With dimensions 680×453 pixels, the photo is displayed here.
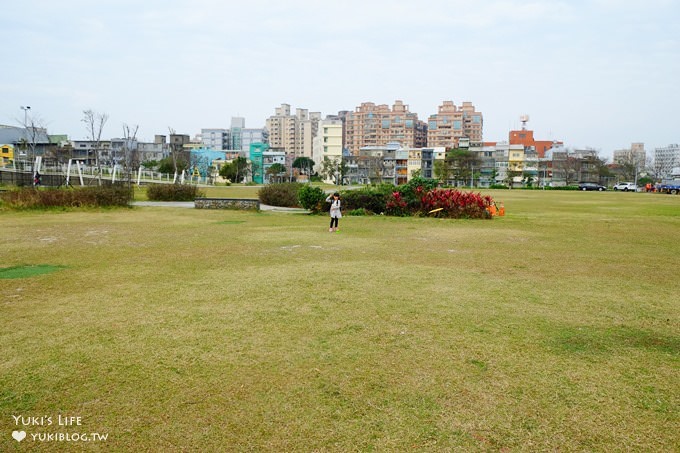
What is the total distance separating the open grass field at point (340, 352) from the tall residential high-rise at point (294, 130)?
153 m

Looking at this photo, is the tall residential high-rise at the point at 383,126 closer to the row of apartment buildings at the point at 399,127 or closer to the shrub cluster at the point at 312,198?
the row of apartment buildings at the point at 399,127

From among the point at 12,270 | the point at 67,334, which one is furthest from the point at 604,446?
the point at 12,270

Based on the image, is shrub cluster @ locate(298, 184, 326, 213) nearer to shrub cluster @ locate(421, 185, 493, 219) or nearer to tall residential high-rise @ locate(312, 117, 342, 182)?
shrub cluster @ locate(421, 185, 493, 219)

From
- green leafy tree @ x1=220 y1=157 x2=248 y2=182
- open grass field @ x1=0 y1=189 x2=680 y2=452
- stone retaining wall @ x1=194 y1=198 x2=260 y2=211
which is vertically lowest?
open grass field @ x1=0 y1=189 x2=680 y2=452

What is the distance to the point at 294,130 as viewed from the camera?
171875mm

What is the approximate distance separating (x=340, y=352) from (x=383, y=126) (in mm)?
158092

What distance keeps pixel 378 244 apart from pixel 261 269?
4558 mm

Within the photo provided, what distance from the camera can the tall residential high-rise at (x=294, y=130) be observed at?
6353 inches

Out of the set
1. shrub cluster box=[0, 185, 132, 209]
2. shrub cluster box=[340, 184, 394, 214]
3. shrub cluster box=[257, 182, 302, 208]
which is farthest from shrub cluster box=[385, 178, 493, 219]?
shrub cluster box=[0, 185, 132, 209]

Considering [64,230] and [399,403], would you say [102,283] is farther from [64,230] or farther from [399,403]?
[64,230]

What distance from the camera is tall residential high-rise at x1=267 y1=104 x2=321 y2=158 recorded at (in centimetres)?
16138

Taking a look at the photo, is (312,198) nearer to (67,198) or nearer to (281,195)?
(281,195)

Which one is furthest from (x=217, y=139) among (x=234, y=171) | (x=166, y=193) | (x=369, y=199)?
(x=369, y=199)

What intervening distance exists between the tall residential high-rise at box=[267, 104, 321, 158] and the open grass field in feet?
501
